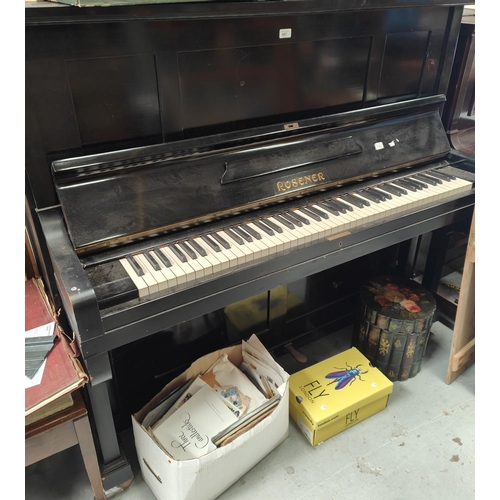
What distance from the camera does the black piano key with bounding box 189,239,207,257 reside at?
124 cm

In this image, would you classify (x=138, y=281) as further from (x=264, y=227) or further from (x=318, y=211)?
(x=318, y=211)

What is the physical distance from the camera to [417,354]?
6.22 feet

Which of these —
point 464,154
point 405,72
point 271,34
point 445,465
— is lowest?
point 445,465

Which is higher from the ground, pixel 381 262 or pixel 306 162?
pixel 306 162

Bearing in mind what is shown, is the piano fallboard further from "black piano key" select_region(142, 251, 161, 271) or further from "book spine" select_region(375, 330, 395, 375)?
"book spine" select_region(375, 330, 395, 375)

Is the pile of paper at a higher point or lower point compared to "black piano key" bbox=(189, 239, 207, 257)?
lower

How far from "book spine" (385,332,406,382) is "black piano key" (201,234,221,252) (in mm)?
959

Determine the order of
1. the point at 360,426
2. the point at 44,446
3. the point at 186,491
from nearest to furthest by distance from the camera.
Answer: the point at 44,446
the point at 186,491
the point at 360,426

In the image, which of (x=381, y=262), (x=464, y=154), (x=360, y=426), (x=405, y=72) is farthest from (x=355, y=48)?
(x=360, y=426)

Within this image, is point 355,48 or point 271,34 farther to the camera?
point 355,48

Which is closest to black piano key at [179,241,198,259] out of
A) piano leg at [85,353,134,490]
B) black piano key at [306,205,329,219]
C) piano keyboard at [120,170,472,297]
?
piano keyboard at [120,170,472,297]

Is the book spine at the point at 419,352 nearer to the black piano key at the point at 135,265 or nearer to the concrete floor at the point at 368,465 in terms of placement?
the concrete floor at the point at 368,465

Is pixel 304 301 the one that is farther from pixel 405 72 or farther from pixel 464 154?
pixel 405 72

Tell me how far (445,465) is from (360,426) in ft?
1.03
